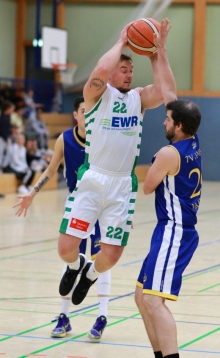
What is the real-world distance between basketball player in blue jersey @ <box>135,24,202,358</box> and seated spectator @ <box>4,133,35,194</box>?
1263cm

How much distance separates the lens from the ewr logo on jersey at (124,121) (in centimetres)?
537

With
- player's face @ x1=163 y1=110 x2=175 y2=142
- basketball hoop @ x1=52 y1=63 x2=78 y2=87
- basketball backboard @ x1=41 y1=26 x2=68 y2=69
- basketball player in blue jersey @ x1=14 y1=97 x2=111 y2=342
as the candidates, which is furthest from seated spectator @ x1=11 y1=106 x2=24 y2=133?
player's face @ x1=163 y1=110 x2=175 y2=142

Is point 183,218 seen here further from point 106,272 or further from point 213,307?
point 213,307

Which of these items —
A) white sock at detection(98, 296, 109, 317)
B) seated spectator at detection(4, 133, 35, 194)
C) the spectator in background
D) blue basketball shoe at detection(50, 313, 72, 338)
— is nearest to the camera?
blue basketball shoe at detection(50, 313, 72, 338)

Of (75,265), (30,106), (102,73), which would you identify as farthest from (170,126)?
(30,106)

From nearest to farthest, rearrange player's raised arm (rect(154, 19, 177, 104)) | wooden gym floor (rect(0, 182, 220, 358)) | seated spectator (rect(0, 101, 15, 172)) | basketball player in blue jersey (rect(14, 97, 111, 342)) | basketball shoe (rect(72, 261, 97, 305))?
1. player's raised arm (rect(154, 19, 177, 104))
2. wooden gym floor (rect(0, 182, 220, 358))
3. basketball shoe (rect(72, 261, 97, 305))
4. basketball player in blue jersey (rect(14, 97, 111, 342))
5. seated spectator (rect(0, 101, 15, 172))

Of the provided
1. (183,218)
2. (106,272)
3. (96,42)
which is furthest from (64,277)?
(96,42)

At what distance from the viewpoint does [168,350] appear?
171 inches

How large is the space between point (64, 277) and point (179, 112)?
6.10 ft

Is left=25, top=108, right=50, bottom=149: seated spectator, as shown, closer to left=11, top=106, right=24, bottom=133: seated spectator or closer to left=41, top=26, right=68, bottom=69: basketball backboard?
left=11, top=106, right=24, bottom=133: seated spectator

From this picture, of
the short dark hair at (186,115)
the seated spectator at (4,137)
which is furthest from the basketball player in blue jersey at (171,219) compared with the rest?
the seated spectator at (4,137)

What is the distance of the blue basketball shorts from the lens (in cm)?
444

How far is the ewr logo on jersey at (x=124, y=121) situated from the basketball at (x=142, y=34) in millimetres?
498

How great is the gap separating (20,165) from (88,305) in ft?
35.6
